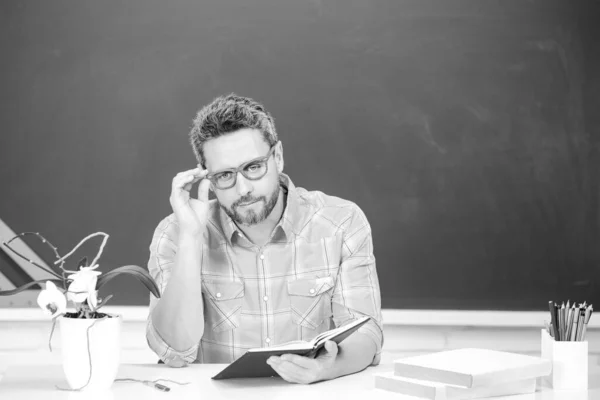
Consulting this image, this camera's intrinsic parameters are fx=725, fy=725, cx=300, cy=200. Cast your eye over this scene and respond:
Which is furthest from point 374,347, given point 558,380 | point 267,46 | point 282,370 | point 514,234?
point 267,46

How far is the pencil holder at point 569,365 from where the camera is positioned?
151 centimetres

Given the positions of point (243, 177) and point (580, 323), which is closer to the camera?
point (580, 323)

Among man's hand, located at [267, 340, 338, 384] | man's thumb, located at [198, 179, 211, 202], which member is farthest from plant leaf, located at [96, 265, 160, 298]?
man's thumb, located at [198, 179, 211, 202]

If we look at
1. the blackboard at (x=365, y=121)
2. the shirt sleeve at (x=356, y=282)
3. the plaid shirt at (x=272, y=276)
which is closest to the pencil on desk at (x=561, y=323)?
the shirt sleeve at (x=356, y=282)

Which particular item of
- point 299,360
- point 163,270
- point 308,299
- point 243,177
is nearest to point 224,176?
point 243,177

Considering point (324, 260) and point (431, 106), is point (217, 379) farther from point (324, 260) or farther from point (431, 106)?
point (431, 106)

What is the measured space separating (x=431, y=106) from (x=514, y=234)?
1.79 feet

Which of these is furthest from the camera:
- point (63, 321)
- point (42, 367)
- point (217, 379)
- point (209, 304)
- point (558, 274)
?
point (558, 274)

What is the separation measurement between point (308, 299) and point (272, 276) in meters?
0.12

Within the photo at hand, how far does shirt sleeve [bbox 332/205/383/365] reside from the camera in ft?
6.52

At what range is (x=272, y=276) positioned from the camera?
2.10 m

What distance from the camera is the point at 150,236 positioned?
2.64m

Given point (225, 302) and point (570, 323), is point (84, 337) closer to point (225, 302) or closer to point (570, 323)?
point (225, 302)

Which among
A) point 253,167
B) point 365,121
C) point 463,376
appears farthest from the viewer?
point 365,121
